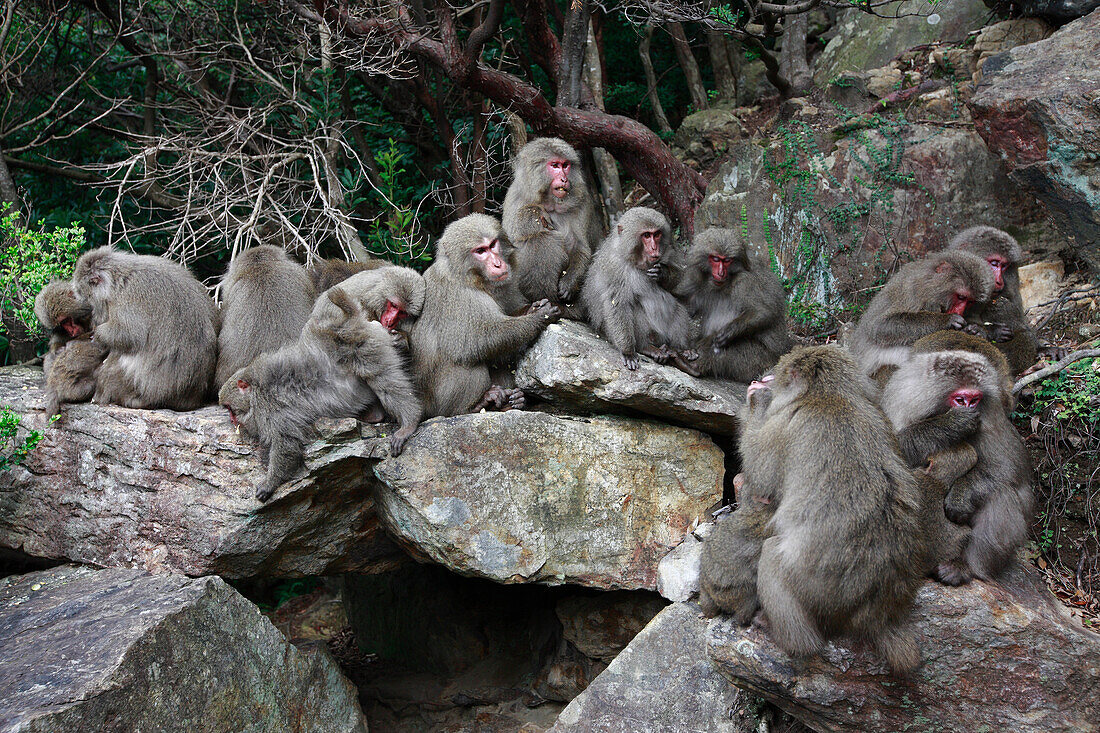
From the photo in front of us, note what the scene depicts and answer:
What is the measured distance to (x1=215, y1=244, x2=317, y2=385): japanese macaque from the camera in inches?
242

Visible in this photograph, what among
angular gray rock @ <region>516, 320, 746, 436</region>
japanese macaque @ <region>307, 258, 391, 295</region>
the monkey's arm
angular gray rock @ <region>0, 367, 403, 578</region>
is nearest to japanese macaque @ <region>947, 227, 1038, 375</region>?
the monkey's arm

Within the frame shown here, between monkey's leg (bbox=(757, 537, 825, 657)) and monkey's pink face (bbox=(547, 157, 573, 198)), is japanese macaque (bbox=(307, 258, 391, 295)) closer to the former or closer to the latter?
monkey's pink face (bbox=(547, 157, 573, 198))

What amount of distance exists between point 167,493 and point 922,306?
17.5 ft

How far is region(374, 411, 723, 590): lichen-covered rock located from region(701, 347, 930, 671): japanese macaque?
1.71m

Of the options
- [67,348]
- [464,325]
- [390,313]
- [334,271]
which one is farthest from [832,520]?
[67,348]

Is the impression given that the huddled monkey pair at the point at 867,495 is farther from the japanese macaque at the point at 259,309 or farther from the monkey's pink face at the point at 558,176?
the japanese macaque at the point at 259,309

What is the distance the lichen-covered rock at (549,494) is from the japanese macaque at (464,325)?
0.27 m

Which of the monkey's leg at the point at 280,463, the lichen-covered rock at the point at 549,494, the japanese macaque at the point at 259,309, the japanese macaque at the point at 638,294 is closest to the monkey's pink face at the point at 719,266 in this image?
the japanese macaque at the point at 638,294

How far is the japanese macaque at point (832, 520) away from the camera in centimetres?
408

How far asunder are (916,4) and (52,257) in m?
8.94

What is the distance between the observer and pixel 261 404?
18.6 feet

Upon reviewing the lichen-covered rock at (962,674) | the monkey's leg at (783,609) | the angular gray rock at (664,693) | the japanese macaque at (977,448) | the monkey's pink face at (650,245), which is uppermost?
the monkey's pink face at (650,245)

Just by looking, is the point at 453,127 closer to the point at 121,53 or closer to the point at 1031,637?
the point at 121,53

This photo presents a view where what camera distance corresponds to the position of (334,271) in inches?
271
